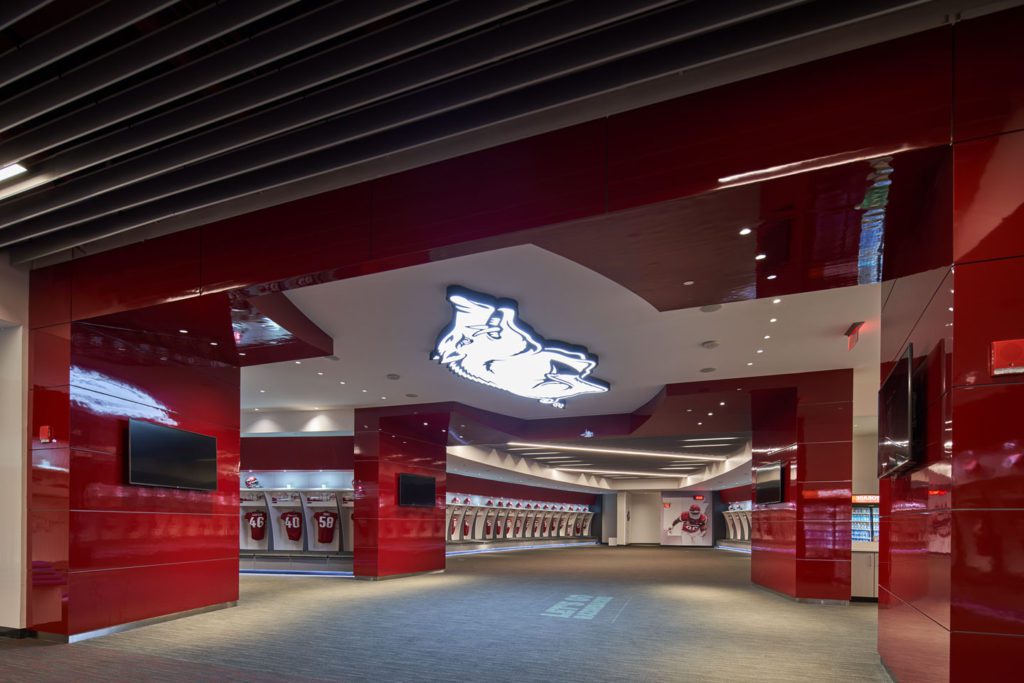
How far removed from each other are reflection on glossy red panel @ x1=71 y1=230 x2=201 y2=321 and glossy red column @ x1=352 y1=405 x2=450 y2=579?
8113 mm

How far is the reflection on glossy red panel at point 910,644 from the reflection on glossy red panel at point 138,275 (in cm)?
603

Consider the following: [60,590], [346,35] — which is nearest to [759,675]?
[346,35]

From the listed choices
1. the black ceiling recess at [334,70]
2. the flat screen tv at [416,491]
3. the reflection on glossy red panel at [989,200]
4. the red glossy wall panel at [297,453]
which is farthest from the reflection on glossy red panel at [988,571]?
the red glossy wall panel at [297,453]

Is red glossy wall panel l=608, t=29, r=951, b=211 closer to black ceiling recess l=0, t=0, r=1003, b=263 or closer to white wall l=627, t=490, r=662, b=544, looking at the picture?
black ceiling recess l=0, t=0, r=1003, b=263

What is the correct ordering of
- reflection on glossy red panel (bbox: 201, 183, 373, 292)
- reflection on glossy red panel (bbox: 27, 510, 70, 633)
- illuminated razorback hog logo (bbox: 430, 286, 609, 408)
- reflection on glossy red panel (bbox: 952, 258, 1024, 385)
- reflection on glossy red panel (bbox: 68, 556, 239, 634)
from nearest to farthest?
1. reflection on glossy red panel (bbox: 952, 258, 1024, 385)
2. reflection on glossy red panel (bbox: 201, 183, 373, 292)
3. reflection on glossy red panel (bbox: 27, 510, 70, 633)
4. reflection on glossy red panel (bbox: 68, 556, 239, 634)
5. illuminated razorback hog logo (bbox: 430, 286, 609, 408)

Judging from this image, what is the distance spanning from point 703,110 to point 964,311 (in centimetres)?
181

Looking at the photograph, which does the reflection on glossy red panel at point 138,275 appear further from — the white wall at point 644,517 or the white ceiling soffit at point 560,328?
the white wall at point 644,517

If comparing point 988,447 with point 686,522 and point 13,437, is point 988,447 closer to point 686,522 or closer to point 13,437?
point 13,437

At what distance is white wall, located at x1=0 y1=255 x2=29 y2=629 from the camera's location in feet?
23.2

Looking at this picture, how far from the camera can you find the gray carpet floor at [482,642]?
18.9 ft

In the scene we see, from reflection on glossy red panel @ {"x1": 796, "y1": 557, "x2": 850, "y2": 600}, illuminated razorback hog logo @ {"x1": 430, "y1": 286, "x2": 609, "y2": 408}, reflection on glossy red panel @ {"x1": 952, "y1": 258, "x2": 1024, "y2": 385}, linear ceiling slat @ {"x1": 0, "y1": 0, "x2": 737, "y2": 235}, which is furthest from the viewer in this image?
reflection on glossy red panel @ {"x1": 796, "y1": 557, "x2": 850, "y2": 600}

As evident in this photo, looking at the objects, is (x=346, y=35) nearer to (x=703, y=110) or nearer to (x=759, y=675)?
(x=703, y=110)

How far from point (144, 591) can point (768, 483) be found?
10.2 meters

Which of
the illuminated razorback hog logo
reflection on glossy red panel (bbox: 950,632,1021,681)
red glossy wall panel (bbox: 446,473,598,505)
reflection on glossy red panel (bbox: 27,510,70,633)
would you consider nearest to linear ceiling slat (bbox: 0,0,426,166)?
the illuminated razorback hog logo
